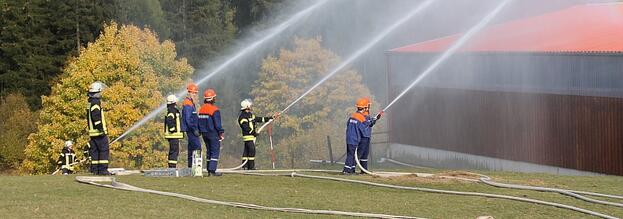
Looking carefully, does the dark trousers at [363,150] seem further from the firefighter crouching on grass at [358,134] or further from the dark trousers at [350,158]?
the dark trousers at [350,158]

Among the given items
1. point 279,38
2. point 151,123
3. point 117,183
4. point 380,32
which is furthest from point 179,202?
point 279,38

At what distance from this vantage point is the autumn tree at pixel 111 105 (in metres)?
55.1

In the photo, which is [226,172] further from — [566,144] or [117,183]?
[566,144]

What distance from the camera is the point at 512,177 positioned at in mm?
22594

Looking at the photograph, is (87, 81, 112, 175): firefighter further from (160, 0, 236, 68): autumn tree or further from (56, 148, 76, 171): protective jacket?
(160, 0, 236, 68): autumn tree

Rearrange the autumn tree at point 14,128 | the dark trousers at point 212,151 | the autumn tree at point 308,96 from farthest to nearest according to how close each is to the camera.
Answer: the autumn tree at point 308,96 → the autumn tree at point 14,128 → the dark trousers at point 212,151

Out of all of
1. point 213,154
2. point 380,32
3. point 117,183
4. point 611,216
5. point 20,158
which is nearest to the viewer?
point 611,216

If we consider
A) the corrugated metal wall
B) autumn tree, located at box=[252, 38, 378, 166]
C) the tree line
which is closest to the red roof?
the corrugated metal wall

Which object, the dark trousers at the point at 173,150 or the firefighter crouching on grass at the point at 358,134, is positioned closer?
the firefighter crouching on grass at the point at 358,134

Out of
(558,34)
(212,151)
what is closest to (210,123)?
(212,151)

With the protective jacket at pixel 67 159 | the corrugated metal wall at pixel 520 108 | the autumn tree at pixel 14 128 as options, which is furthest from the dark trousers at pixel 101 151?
the autumn tree at pixel 14 128

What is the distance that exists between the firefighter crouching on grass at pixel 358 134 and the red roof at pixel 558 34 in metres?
13.3

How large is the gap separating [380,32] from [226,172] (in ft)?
177

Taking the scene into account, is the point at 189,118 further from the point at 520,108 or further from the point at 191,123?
the point at 520,108
